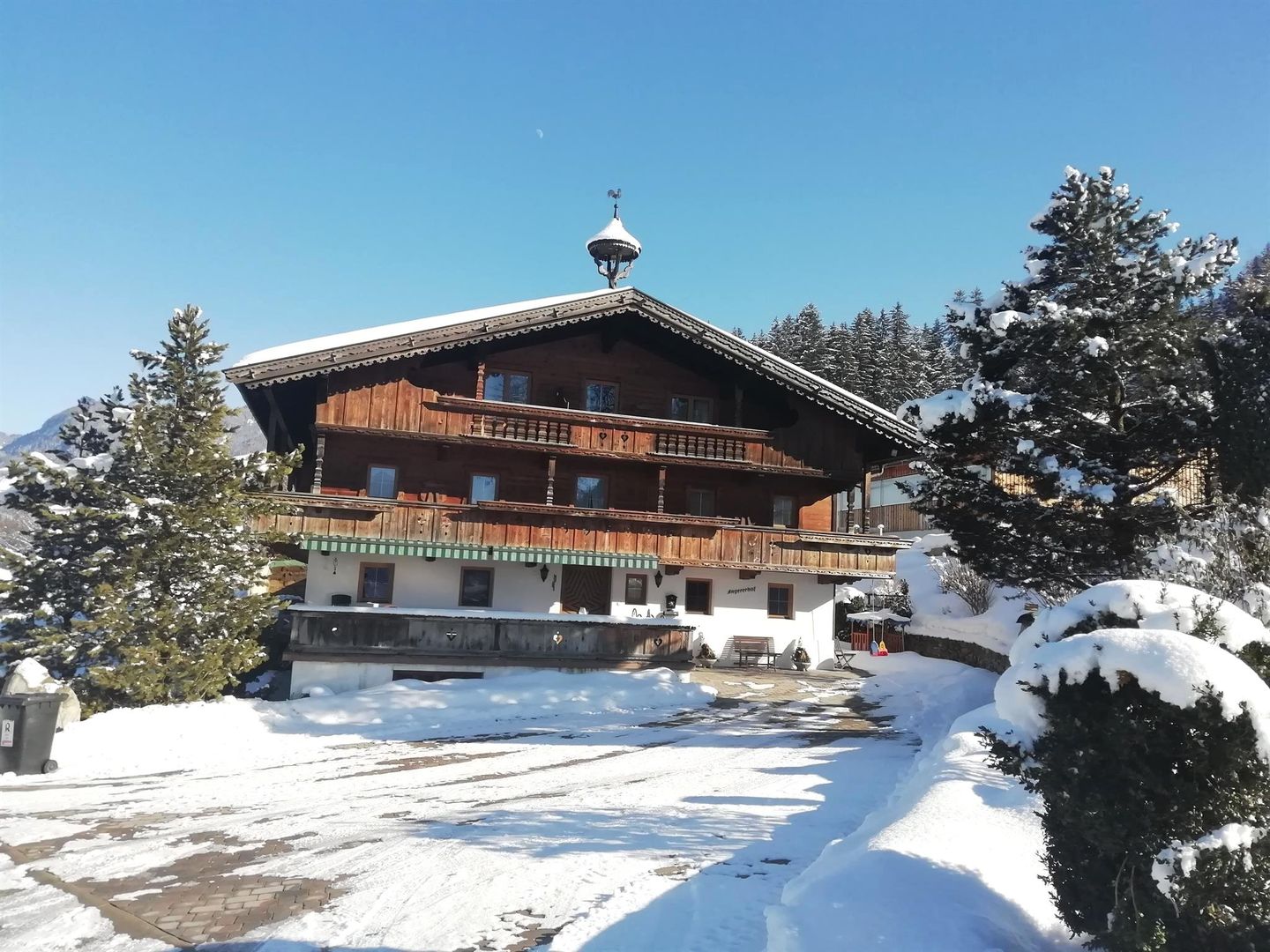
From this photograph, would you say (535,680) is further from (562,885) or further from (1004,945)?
(1004,945)

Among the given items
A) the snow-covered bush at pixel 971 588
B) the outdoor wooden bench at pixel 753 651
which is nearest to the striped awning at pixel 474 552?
the outdoor wooden bench at pixel 753 651

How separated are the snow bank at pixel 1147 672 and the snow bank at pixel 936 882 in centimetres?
121

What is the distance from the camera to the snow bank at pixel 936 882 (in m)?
5.29

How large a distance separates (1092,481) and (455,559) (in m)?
16.8

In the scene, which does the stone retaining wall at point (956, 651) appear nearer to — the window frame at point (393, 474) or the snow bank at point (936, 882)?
the snow bank at point (936, 882)

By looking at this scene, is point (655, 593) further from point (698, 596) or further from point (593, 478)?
point (593, 478)

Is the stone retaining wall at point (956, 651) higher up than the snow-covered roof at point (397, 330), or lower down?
lower down

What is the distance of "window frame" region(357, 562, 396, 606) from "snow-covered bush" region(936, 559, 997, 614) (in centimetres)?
1782

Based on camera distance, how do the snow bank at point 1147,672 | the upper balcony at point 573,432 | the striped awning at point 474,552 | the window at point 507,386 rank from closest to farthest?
1. the snow bank at point 1147,672
2. the striped awning at point 474,552
3. the upper balcony at point 573,432
4. the window at point 507,386

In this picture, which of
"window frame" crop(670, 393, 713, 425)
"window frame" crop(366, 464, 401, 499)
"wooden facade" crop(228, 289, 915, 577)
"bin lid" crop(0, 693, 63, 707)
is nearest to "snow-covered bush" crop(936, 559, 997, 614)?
"wooden facade" crop(228, 289, 915, 577)

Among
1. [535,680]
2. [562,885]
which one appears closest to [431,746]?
[535,680]

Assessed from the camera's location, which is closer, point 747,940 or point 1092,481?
point 747,940

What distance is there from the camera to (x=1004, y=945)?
525cm

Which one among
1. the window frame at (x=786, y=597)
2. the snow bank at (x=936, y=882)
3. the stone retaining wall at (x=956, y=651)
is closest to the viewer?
the snow bank at (x=936, y=882)
